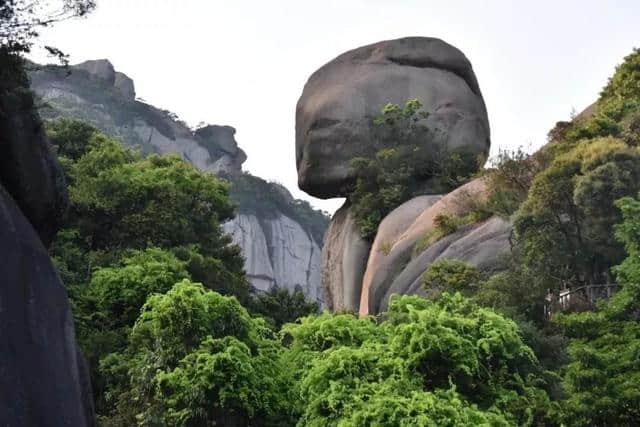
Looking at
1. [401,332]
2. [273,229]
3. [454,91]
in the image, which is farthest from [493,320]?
[273,229]

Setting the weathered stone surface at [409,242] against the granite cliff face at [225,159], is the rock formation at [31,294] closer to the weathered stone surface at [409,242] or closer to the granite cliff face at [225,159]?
the weathered stone surface at [409,242]

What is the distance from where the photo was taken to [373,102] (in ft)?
107

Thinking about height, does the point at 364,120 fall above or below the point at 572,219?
above

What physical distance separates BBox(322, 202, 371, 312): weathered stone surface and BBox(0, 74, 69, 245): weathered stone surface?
16.3 meters

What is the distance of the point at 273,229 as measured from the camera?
72500mm

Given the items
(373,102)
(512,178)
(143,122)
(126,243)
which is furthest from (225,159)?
(512,178)

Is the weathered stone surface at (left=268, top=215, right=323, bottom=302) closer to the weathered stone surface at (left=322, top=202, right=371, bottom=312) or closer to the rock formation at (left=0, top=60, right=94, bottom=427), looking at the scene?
the weathered stone surface at (left=322, top=202, right=371, bottom=312)

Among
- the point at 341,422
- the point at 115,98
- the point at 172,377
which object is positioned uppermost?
the point at 115,98

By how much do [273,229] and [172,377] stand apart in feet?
195

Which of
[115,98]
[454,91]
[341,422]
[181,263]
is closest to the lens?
[341,422]

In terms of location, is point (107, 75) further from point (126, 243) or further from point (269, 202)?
point (126, 243)

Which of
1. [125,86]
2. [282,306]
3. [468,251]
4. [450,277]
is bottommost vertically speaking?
[450,277]

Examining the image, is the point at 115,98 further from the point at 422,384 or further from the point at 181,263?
the point at 422,384

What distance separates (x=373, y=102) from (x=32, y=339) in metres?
23.8
